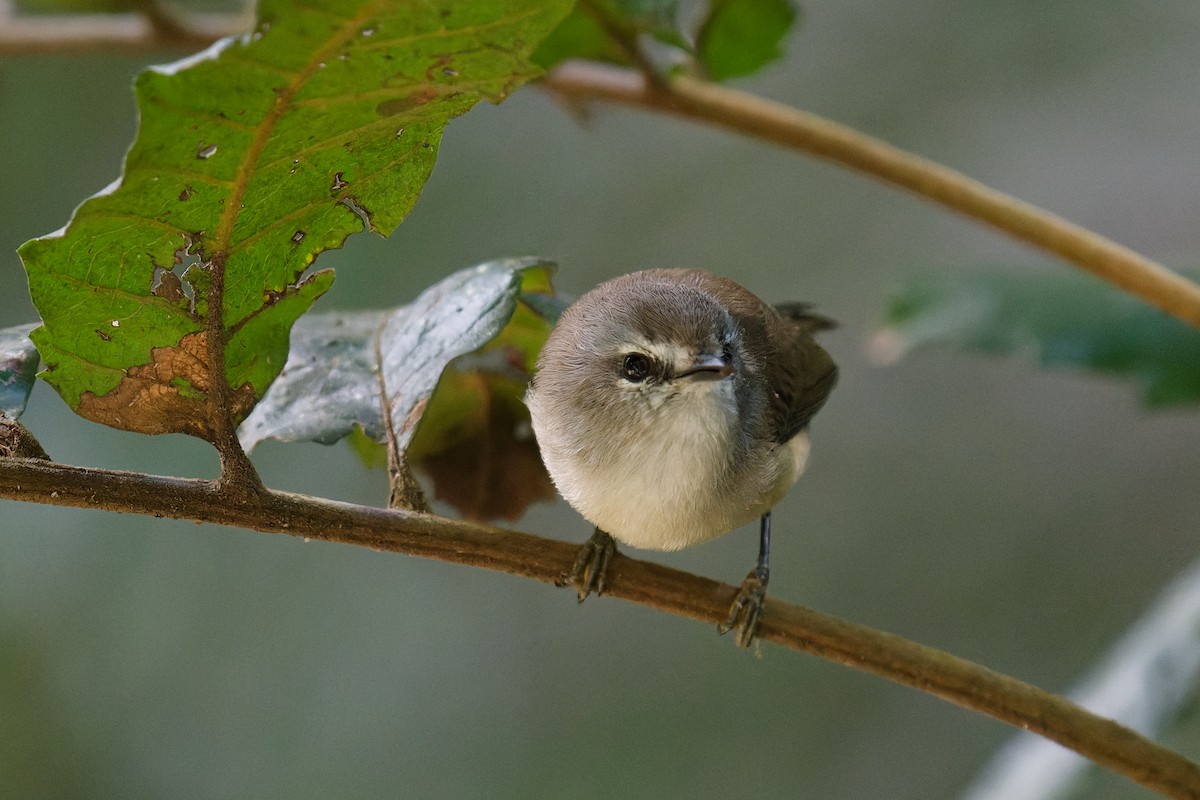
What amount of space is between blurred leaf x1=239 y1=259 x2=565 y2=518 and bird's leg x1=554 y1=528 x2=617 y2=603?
0.98 feet

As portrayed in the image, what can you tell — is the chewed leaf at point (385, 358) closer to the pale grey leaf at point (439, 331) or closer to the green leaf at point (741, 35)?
the pale grey leaf at point (439, 331)

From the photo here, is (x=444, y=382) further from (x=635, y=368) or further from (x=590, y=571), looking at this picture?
(x=590, y=571)

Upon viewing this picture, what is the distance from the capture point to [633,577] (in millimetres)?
1543

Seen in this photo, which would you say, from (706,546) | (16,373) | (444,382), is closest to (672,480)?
(444,382)

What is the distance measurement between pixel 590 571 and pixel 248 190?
2.44 feet

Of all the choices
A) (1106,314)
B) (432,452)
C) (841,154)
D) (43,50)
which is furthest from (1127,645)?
(43,50)

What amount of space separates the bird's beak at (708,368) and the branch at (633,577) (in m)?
0.42

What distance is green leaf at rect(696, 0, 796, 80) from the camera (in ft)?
7.43

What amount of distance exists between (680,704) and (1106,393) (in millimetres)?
2638

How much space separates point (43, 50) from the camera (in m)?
2.48

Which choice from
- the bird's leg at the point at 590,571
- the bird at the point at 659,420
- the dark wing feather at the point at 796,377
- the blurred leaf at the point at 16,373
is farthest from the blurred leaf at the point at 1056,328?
the blurred leaf at the point at 16,373

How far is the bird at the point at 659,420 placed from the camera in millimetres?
1864

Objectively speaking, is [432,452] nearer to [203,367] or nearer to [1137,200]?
[203,367]

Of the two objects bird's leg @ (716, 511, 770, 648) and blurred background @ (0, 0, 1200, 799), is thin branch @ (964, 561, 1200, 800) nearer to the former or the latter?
bird's leg @ (716, 511, 770, 648)
